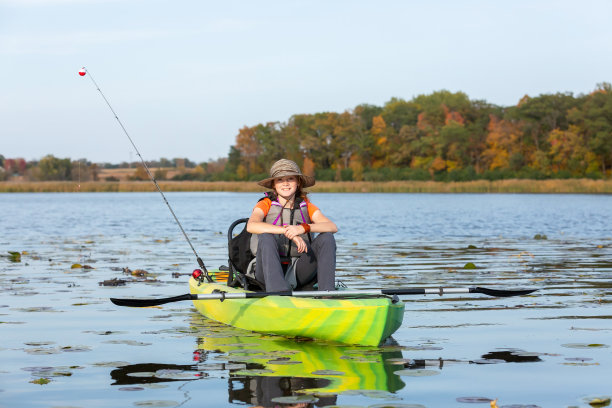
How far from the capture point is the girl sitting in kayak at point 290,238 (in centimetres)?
802

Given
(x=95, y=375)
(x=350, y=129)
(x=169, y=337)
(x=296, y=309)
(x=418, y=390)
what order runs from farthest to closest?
1. (x=350, y=129)
2. (x=169, y=337)
3. (x=296, y=309)
4. (x=95, y=375)
5. (x=418, y=390)

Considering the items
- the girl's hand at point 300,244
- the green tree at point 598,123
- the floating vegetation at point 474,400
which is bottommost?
the floating vegetation at point 474,400

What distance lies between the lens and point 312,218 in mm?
8383

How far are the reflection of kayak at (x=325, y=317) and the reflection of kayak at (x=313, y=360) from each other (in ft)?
0.37

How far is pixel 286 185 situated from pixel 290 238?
579mm

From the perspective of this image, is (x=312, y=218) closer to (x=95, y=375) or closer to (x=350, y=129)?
(x=95, y=375)

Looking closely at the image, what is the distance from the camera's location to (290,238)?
8.08m

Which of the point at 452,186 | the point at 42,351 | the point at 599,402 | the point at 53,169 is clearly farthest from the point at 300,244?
the point at 53,169

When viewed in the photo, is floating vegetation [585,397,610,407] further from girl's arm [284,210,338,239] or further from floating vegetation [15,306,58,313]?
floating vegetation [15,306,58,313]

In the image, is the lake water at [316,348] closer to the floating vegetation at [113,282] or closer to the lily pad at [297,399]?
the lily pad at [297,399]

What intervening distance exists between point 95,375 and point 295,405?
180 centimetres

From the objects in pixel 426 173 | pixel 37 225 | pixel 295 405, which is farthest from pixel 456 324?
pixel 426 173

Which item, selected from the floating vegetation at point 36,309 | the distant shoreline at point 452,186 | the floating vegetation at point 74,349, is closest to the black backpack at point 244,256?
the floating vegetation at point 74,349

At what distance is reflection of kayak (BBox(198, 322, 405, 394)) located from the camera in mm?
6074
